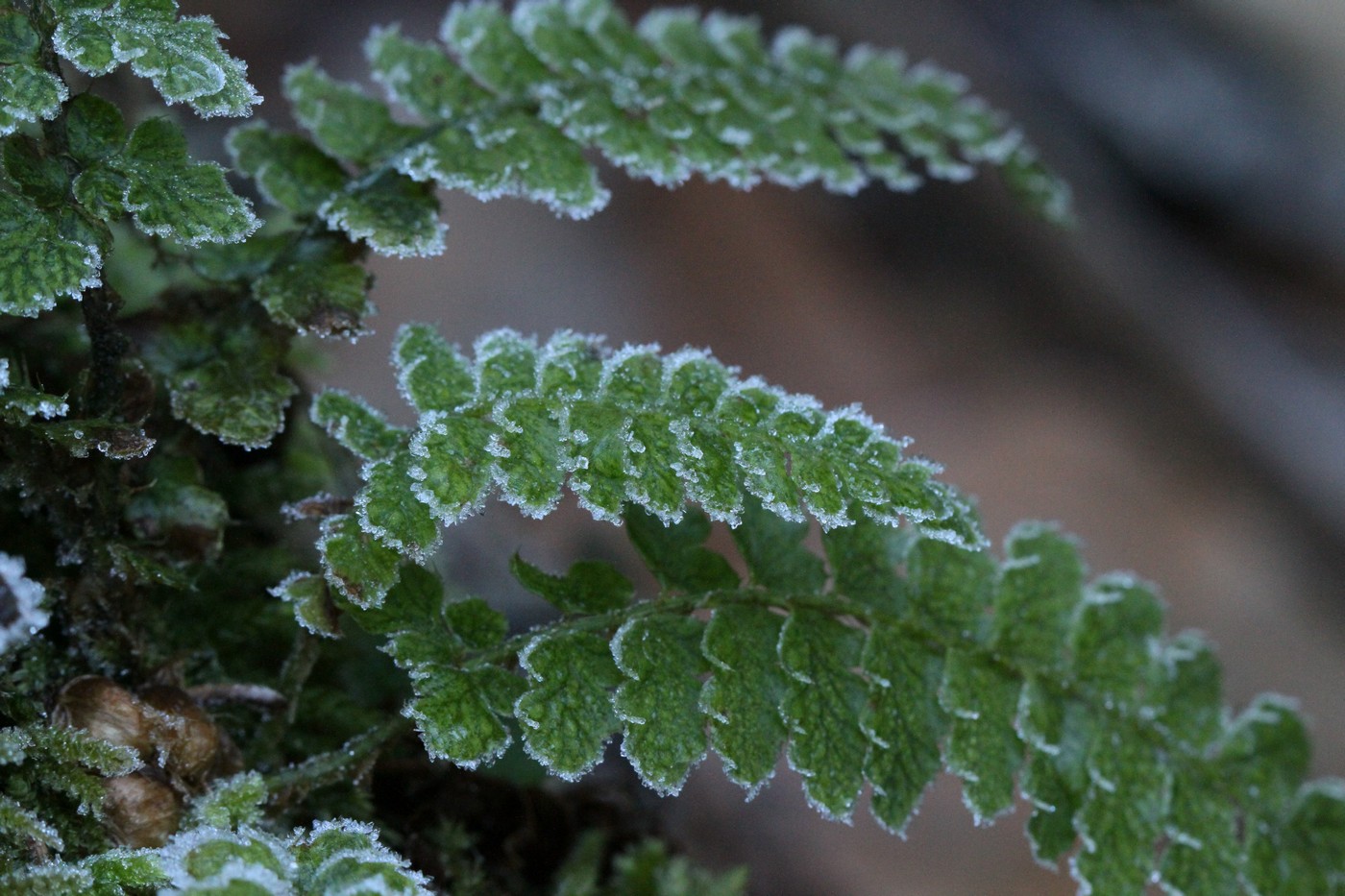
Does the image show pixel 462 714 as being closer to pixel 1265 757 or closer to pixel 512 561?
pixel 512 561

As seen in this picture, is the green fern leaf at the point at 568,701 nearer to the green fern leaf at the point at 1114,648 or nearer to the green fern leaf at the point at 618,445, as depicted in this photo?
the green fern leaf at the point at 618,445

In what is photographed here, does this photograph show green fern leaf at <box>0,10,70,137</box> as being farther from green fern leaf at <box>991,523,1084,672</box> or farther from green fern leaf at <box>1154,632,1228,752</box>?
green fern leaf at <box>1154,632,1228,752</box>

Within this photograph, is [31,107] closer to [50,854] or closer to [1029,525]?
[50,854]

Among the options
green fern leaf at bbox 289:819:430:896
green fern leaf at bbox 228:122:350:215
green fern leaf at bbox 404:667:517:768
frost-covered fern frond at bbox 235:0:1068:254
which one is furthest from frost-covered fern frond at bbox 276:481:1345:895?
green fern leaf at bbox 228:122:350:215

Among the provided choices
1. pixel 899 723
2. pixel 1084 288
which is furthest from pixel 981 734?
pixel 1084 288

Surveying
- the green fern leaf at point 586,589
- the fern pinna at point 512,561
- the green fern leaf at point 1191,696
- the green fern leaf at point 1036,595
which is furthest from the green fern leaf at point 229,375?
the green fern leaf at point 1191,696

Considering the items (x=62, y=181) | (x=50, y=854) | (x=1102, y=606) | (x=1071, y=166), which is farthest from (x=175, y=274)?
(x=1071, y=166)
